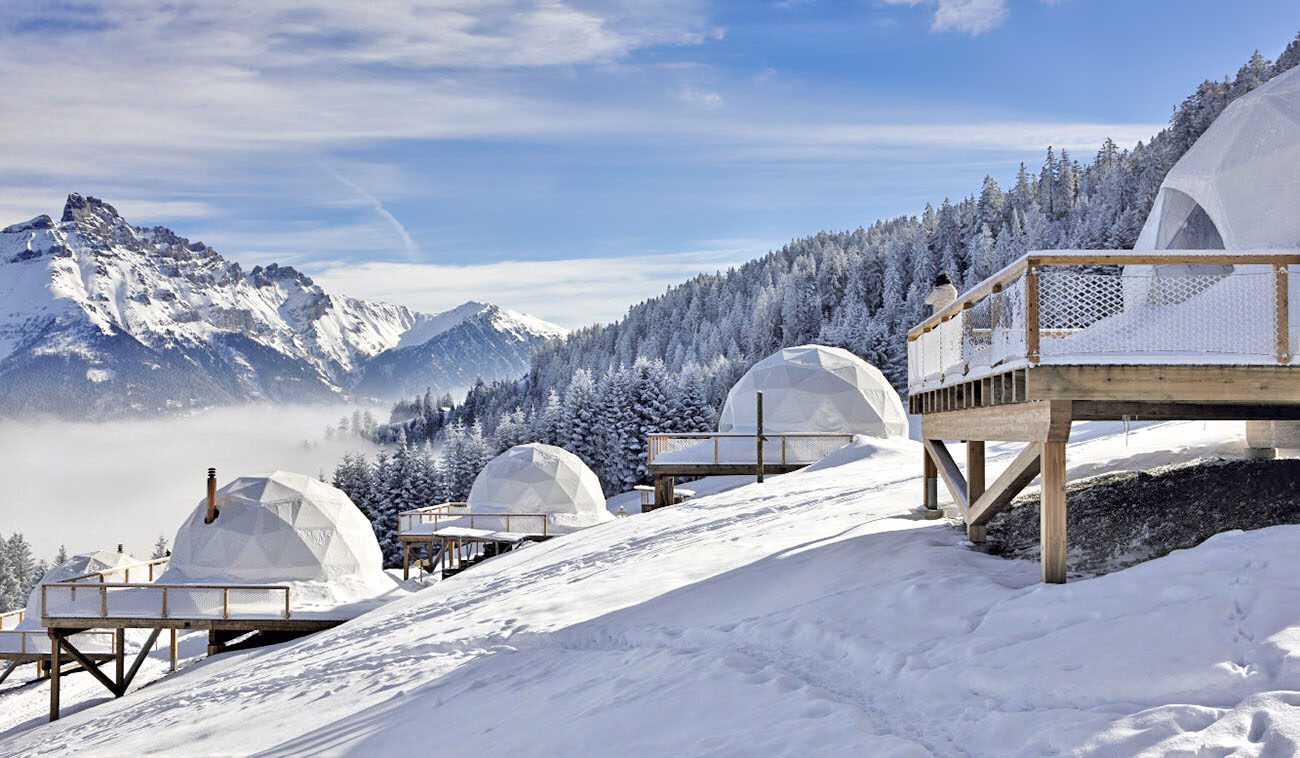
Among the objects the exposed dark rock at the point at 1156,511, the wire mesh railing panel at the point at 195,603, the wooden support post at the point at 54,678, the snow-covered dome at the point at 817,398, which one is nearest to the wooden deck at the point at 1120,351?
the exposed dark rock at the point at 1156,511

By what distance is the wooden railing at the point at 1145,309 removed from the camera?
8328mm

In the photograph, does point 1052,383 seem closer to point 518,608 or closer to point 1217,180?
point 1217,180

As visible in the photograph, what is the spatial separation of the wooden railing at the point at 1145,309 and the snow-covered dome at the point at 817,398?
77.8 ft

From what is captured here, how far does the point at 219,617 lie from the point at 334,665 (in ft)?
33.9

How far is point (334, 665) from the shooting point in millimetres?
12656

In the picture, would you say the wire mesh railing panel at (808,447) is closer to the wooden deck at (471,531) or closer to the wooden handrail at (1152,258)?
the wooden deck at (471,531)

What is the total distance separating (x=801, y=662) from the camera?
8352 mm

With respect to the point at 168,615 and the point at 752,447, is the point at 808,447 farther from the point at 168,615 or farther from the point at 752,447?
the point at 168,615

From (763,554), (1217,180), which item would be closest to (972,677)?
(763,554)

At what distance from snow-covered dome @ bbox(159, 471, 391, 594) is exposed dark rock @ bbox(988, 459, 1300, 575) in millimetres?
18582

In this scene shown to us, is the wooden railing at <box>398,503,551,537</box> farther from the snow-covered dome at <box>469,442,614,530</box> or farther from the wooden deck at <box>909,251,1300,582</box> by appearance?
the wooden deck at <box>909,251,1300,582</box>

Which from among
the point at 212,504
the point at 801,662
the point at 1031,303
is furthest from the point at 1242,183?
the point at 212,504

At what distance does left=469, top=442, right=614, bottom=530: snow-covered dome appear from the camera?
37.3 meters

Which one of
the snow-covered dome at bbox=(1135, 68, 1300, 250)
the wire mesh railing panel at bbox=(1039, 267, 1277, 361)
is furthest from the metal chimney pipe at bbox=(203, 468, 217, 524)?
the wire mesh railing panel at bbox=(1039, 267, 1277, 361)
